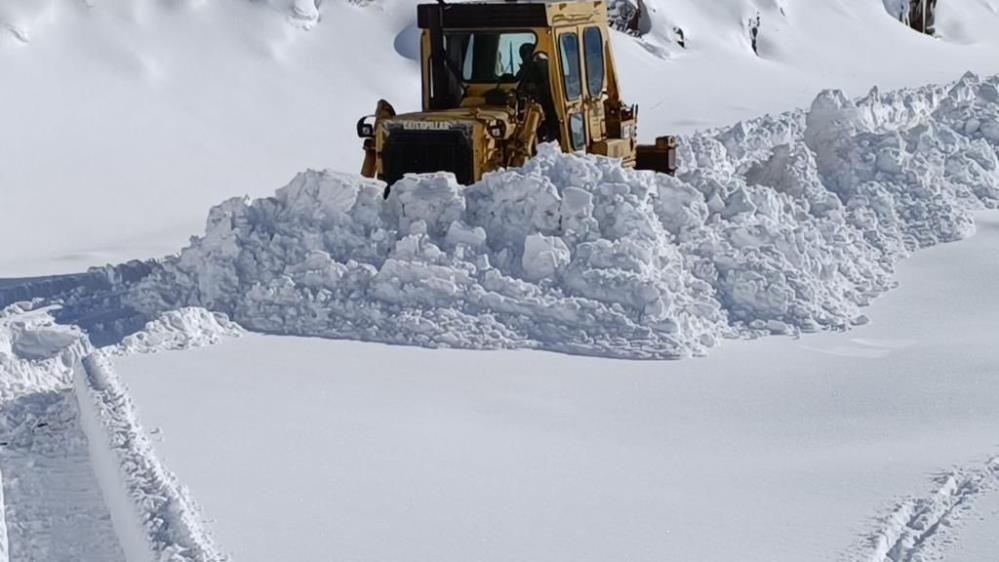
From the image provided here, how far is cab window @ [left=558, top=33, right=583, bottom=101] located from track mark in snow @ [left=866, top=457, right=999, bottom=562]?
16.8 feet

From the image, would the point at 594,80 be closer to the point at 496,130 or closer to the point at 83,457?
the point at 496,130

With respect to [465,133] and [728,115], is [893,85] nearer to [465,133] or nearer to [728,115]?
[728,115]

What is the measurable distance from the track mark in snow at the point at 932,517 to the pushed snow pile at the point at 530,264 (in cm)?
269

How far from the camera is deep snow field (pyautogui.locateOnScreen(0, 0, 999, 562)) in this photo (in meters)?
6.63

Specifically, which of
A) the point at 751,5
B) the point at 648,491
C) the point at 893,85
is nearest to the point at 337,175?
the point at 648,491

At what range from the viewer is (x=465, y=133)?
1101 centimetres

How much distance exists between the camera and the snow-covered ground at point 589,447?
6.38 metres

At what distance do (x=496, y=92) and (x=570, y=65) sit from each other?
575 millimetres

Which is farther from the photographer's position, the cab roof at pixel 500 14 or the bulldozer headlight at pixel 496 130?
the cab roof at pixel 500 14

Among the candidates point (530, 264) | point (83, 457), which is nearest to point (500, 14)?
point (530, 264)

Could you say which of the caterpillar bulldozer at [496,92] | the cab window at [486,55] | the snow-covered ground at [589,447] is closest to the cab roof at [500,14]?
the caterpillar bulldozer at [496,92]

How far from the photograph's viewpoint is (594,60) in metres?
12.1

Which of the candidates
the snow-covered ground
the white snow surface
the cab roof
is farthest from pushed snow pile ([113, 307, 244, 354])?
the cab roof

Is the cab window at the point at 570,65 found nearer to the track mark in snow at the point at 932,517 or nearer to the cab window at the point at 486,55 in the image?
the cab window at the point at 486,55
